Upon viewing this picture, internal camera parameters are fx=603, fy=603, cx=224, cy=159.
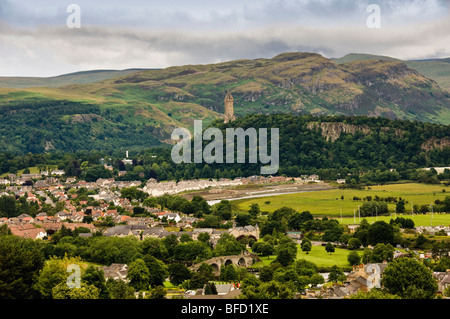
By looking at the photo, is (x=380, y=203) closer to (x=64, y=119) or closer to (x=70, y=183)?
(x=70, y=183)

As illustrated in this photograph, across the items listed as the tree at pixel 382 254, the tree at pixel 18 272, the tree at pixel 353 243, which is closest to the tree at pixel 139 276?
the tree at pixel 18 272

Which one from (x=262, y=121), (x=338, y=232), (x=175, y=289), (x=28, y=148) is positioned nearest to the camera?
(x=175, y=289)

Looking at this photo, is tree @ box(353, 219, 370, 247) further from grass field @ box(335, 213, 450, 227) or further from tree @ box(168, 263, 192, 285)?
tree @ box(168, 263, 192, 285)

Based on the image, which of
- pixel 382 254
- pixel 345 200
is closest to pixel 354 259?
pixel 382 254

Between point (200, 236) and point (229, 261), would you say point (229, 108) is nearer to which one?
point (200, 236)

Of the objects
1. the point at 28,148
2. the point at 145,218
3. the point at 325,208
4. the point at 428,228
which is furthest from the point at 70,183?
the point at 28,148

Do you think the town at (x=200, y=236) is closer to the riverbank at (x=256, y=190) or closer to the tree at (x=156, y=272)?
the tree at (x=156, y=272)
